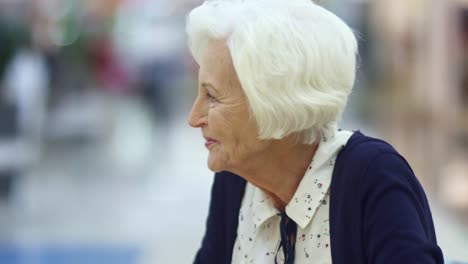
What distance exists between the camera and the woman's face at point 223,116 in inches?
58.0

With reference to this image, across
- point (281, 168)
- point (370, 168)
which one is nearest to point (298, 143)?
point (281, 168)

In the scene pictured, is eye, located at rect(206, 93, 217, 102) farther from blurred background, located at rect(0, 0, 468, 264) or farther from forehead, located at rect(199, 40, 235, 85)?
blurred background, located at rect(0, 0, 468, 264)

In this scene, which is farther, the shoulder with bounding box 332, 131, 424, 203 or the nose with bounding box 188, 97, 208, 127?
the nose with bounding box 188, 97, 208, 127

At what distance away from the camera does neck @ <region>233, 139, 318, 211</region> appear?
153 cm

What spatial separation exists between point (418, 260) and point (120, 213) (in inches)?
219

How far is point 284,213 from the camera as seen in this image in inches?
61.3

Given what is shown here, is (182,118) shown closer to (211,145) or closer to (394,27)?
(394,27)

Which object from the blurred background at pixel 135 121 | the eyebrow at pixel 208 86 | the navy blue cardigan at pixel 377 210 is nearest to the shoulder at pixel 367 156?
the navy blue cardigan at pixel 377 210

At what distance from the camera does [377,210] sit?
1.37 meters

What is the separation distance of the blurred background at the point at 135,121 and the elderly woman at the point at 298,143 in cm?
16

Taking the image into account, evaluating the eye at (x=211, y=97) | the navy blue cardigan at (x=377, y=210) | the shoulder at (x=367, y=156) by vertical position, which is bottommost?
the navy blue cardigan at (x=377, y=210)

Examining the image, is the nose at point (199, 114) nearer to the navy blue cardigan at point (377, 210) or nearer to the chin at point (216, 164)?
the chin at point (216, 164)

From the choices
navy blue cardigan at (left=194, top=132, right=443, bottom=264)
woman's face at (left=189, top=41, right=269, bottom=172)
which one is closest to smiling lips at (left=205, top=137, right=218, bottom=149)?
woman's face at (left=189, top=41, right=269, bottom=172)

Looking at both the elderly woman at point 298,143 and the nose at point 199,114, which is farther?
the nose at point 199,114
